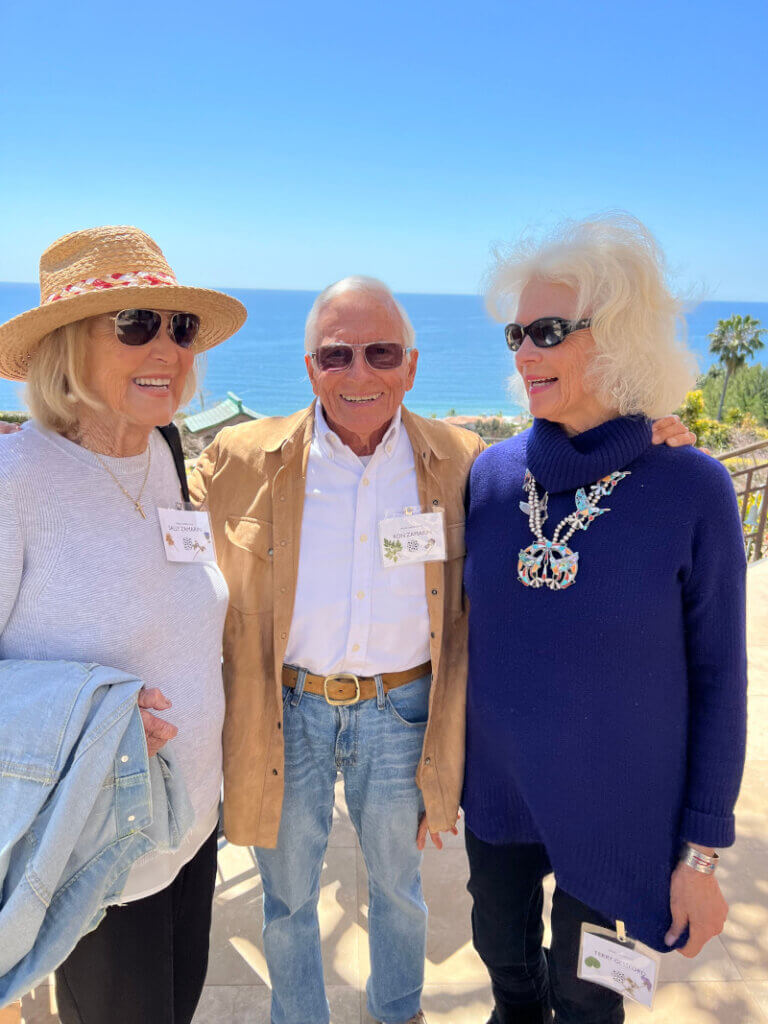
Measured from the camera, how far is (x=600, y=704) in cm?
177

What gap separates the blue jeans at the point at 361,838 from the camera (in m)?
2.17

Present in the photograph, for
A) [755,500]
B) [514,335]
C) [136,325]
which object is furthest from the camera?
[755,500]

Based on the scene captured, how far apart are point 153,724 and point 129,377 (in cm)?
82

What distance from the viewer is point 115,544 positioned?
165 centimetres

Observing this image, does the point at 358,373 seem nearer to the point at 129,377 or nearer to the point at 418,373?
the point at 129,377

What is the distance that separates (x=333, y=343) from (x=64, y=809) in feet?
4.65

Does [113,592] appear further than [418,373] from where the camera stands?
No

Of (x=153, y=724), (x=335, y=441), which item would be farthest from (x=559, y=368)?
(x=153, y=724)

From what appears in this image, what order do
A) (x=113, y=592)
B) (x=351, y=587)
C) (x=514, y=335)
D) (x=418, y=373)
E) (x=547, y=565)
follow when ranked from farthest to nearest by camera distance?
(x=418, y=373), (x=351, y=587), (x=514, y=335), (x=547, y=565), (x=113, y=592)

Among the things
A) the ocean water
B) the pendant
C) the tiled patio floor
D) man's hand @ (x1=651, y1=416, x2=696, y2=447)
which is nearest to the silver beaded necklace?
the pendant

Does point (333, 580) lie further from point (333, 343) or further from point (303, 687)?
point (333, 343)

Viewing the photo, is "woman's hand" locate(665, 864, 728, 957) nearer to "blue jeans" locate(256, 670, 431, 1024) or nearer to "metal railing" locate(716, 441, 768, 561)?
"blue jeans" locate(256, 670, 431, 1024)

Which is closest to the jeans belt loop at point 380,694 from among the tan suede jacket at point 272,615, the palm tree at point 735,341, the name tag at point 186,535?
the tan suede jacket at point 272,615

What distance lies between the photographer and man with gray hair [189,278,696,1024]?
6.93 ft
